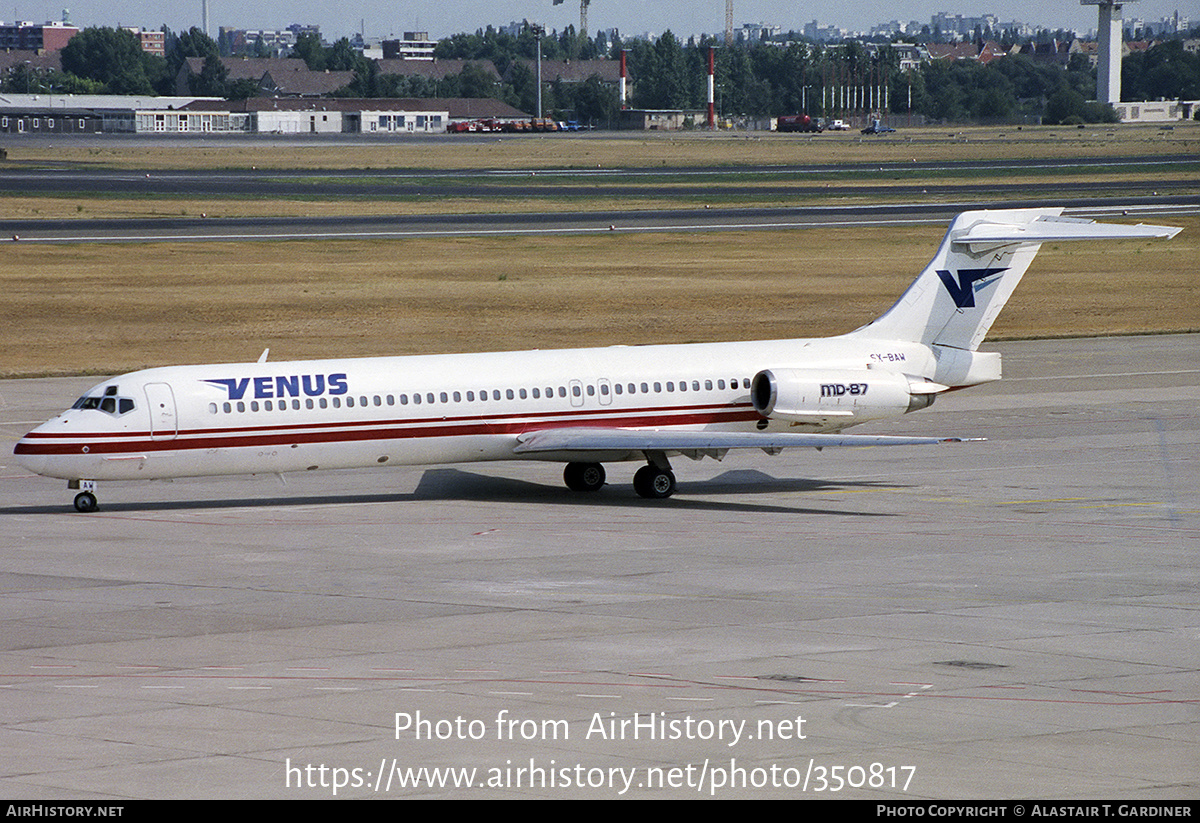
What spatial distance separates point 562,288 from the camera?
76375mm

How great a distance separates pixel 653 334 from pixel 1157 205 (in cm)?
5684

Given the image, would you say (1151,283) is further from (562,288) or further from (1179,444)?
(1179,444)

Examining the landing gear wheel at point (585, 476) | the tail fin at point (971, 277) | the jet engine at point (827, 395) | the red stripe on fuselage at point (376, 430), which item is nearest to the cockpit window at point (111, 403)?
the red stripe on fuselage at point (376, 430)

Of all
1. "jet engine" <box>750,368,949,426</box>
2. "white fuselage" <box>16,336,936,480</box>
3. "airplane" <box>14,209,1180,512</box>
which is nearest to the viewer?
"white fuselage" <box>16,336,936,480</box>

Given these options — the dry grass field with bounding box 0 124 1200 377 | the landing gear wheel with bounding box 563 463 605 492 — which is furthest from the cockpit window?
the dry grass field with bounding box 0 124 1200 377

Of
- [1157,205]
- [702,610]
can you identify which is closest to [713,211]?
[1157,205]

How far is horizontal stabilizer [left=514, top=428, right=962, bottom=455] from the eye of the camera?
35.8m

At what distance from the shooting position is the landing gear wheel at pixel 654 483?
37250 mm

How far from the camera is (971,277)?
4097 cm

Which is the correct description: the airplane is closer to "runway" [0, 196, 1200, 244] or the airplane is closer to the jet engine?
the jet engine

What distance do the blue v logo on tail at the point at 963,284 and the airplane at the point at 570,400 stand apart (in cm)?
3

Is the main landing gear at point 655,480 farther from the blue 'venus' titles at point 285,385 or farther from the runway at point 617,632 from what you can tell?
the blue 'venus' titles at point 285,385

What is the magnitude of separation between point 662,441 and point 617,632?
1254 centimetres

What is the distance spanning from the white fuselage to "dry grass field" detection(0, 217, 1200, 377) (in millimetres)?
23189
